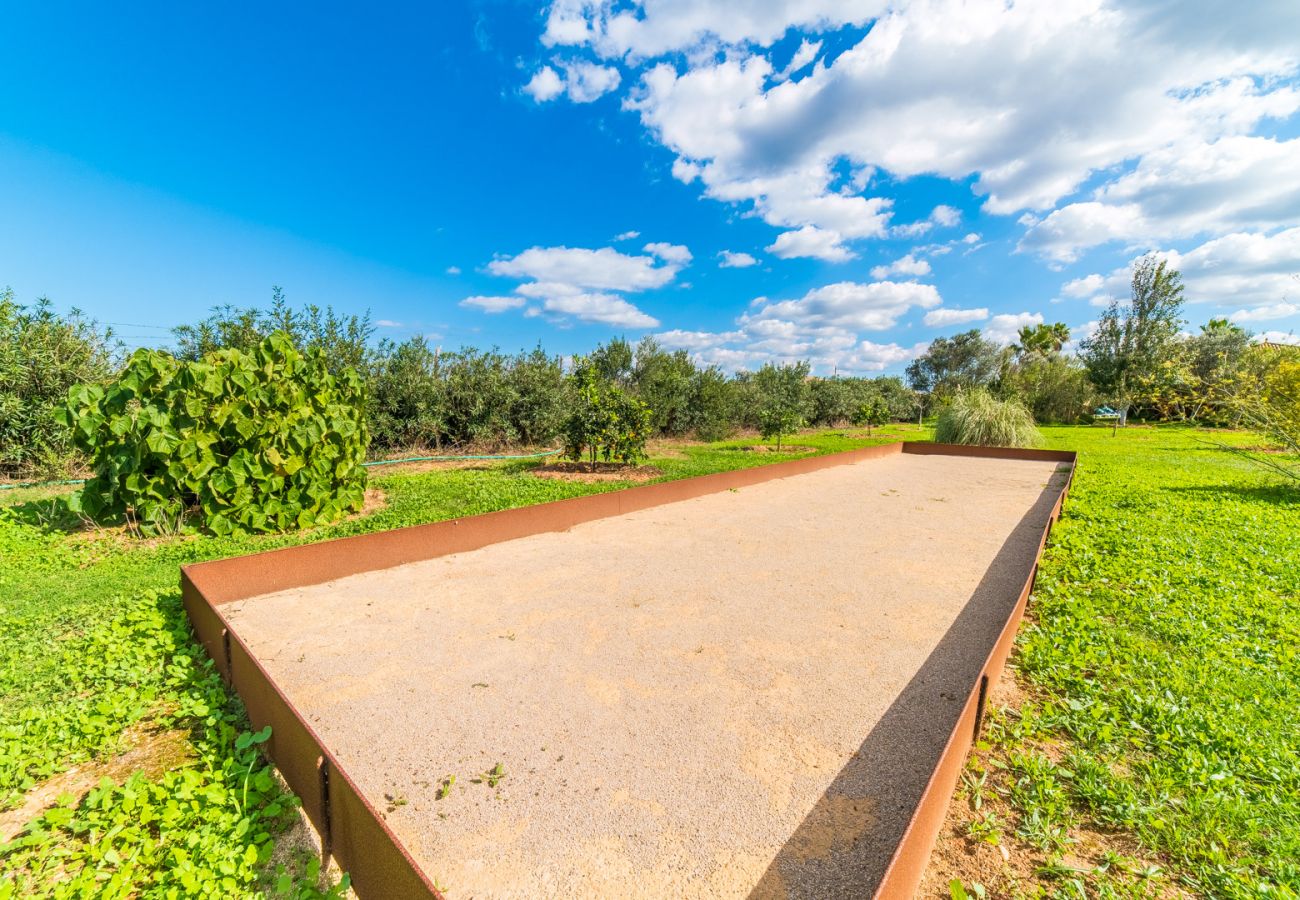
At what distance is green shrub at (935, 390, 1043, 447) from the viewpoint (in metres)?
15.3

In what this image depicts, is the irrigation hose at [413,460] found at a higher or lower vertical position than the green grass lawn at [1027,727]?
higher

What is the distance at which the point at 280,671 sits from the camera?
2762 millimetres

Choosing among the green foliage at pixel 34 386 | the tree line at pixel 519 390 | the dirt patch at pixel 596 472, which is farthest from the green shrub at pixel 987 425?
the green foliage at pixel 34 386

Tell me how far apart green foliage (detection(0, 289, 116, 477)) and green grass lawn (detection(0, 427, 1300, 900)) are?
3.40 m

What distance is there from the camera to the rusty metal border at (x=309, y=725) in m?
1.43

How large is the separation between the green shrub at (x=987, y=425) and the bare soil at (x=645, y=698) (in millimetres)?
12151

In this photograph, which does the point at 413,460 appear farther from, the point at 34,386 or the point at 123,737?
the point at 123,737

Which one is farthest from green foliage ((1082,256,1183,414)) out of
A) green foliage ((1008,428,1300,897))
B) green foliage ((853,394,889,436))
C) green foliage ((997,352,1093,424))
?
green foliage ((1008,428,1300,897))

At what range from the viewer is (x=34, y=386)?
7.12m

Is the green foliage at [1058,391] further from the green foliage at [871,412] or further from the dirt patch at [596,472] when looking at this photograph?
the dirt patch at [596,472]

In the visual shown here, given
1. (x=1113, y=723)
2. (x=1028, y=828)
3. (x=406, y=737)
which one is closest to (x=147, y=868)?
(x=406, y=737)

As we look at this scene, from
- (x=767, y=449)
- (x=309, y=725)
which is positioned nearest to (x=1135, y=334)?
(x=767, y=449)

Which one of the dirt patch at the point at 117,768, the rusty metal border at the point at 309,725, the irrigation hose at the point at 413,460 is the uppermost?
the irrigation hose at the point at 413,460

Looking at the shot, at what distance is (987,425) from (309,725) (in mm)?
17927
